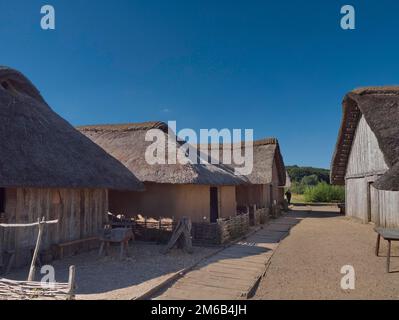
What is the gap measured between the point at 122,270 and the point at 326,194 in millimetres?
30180

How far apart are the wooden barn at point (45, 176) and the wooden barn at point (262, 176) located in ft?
31.9

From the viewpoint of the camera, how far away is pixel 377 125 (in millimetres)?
11734

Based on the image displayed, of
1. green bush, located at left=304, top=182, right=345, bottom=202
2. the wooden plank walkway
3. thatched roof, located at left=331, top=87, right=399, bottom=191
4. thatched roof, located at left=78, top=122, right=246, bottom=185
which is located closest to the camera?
the wooden plank walkway

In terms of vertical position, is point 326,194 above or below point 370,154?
below

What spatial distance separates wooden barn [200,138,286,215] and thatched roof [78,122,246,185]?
16.0 ft

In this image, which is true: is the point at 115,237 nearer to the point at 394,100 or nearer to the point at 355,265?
the point at 355,265

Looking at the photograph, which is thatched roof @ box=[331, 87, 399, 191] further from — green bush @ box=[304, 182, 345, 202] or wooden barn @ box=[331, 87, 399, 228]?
green bush @ box=[304, 182, 345, 202]

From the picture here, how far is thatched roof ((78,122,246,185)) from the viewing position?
11.9 m

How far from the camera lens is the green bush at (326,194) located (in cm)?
3362

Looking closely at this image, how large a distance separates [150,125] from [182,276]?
378 inches

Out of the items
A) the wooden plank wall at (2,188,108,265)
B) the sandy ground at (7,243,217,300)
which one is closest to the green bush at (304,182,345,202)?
the sandy ground at (7,243,217,300)

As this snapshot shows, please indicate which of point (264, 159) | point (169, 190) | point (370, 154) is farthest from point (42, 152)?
point (264, 159)

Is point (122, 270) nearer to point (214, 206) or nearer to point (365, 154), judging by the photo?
point (214, 206)

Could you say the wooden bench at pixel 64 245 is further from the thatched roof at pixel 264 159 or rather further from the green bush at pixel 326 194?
the green bush at pixel 326 194
